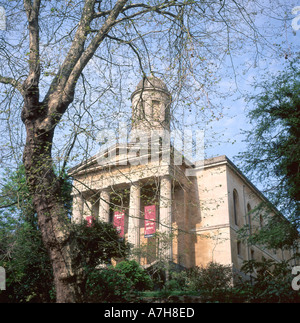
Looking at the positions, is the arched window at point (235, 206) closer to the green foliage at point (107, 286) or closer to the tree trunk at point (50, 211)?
the green foliage at point (107, 286)

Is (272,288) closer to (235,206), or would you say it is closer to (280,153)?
(280,153)

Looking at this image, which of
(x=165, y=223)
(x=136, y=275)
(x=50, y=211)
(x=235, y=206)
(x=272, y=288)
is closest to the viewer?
(x=50, y=211)

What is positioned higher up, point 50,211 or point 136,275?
point 50,211

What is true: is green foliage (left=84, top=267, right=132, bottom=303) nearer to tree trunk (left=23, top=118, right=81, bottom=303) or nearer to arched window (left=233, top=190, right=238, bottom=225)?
tree trunk (left=23, top=118, right=81, bottom=303)

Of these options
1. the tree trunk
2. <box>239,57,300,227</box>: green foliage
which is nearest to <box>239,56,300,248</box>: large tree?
<box>239,57,300,227</box>: green foliage

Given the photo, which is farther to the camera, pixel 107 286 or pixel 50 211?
pixel 107 286

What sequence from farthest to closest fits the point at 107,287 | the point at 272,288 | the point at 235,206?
the point at 235,206
the point at 107,287
the point at 272,288

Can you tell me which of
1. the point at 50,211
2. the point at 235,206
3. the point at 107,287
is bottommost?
the point at 107,287

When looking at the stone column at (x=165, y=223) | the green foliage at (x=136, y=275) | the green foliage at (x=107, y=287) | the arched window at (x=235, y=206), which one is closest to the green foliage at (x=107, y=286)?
the green foliage at (x=107, y=287)

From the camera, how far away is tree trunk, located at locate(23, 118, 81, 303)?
7.10 metres

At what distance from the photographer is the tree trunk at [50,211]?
710 cm

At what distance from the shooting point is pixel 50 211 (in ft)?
24.7

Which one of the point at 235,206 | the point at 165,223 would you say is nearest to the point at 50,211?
the point at 165,223
